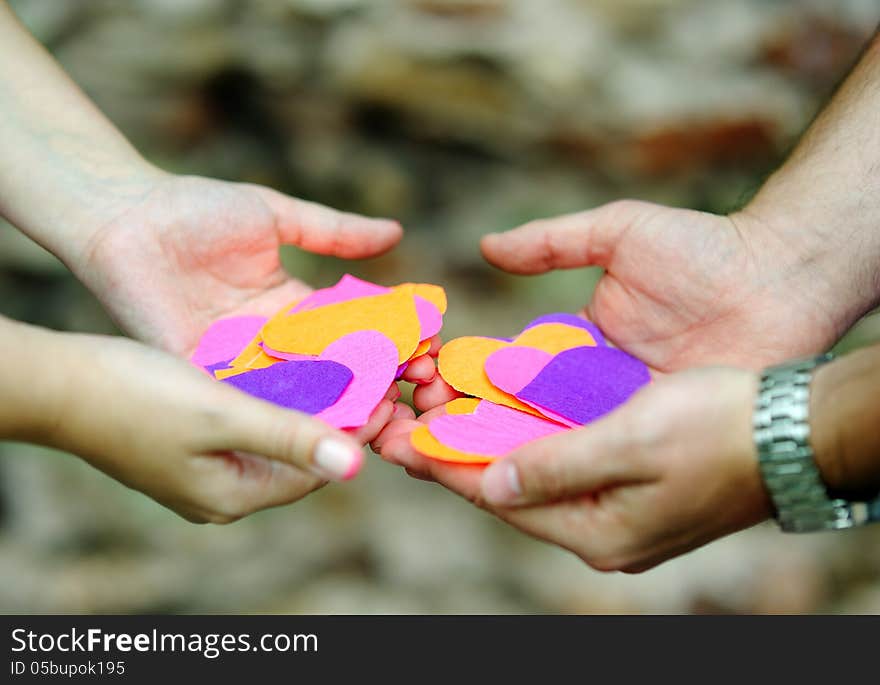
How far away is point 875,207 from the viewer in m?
1.61

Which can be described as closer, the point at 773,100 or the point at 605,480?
the point at 605,480

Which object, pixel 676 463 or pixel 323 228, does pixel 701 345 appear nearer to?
pixel 676 463

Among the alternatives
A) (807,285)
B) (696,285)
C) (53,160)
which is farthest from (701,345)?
(53,160)

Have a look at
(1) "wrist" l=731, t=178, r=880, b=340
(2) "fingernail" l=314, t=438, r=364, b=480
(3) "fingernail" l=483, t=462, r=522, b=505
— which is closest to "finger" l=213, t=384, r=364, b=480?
(2) "fingernail" l=314, t=438, r=364, b=480

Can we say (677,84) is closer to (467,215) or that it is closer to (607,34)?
(607,34)

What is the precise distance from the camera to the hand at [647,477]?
46.2 inches

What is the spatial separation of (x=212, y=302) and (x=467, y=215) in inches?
49.5

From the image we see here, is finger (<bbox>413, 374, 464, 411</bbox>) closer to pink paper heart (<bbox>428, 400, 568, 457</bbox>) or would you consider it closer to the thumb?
pink paper heart (<bbox>428, 400, 568, 457</bbox>)

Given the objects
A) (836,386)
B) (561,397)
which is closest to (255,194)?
(561,397)

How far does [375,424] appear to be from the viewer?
1.44 m

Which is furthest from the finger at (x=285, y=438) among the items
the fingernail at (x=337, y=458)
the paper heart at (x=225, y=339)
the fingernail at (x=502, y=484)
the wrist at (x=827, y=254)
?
the wrist at (x=827, y=254)

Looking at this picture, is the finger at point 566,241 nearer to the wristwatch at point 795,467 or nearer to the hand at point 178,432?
the wristwatch at point 795,467

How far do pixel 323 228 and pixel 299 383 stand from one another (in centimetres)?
49

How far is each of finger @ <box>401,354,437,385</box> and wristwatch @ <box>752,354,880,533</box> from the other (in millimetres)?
632
